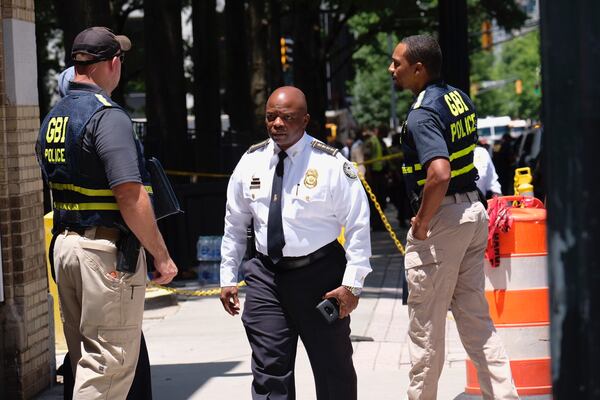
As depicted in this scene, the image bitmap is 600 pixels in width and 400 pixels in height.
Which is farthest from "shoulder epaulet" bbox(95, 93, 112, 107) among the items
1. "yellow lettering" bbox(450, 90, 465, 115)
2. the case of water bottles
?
the case of water bottles

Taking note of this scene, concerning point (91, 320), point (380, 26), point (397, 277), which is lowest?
point (397, 277)

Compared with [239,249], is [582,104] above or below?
above

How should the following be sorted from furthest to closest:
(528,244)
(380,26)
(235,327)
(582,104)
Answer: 1. (380,26)
2. (235,327)
3. (528,244)
4. (582,104)

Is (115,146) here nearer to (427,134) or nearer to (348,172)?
(348,172)

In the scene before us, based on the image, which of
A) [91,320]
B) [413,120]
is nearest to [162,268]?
[91,320]

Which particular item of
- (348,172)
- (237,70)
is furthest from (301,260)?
(237,70)

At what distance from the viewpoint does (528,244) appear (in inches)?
254

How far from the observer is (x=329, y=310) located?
17.1 ft

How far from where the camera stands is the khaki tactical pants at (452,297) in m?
5.83

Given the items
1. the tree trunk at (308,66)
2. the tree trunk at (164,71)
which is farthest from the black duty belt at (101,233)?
the tree trunk at (308,66)

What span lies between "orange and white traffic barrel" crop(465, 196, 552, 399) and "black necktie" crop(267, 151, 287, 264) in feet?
5.34

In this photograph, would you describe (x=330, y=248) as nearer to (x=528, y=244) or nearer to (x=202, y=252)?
(x=528, y=244)

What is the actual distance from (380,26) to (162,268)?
26426 millimetres

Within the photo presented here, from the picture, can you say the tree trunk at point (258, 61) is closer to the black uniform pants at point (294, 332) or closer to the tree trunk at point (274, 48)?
the tree trunk at point (274, 48)
